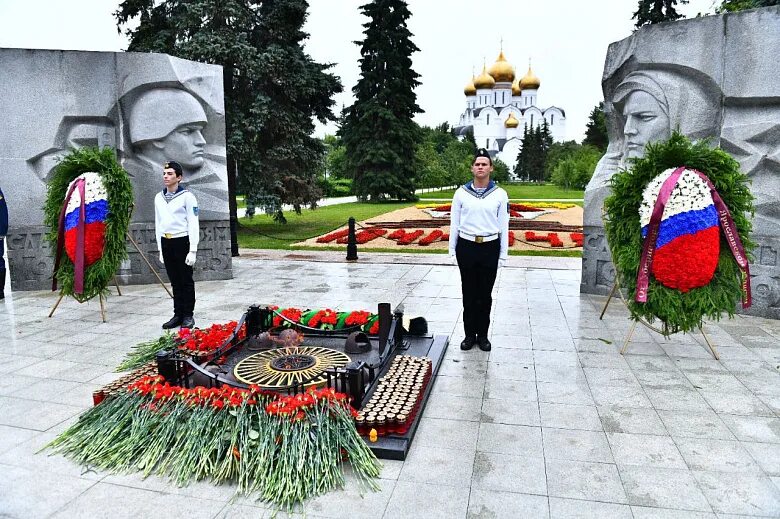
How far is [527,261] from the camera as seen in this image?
11.0 metres

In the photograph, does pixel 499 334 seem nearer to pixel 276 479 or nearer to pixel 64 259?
pixel 276 479

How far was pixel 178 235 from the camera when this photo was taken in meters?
6.26

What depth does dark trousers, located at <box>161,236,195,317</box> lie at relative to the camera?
20.7ft

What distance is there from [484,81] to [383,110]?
157 ft

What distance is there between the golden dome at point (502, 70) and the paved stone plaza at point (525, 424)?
6958 centimetres

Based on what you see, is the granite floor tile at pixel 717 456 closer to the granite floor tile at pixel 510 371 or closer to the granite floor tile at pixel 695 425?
the granite floor tile at pixel 695 425

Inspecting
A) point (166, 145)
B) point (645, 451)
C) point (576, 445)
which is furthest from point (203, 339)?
point (166, 145)

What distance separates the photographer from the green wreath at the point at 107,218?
666 centimetres

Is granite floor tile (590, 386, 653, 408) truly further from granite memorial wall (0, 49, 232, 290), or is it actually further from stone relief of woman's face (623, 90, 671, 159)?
granite memorial wall (0, 49, 232, 290)

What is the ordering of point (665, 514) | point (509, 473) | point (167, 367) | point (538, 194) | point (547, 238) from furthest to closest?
1. point (538, 194)
2. point (547, 238)
3. point (167, 367)
4. point (509, 473)
5. point (665, 514)

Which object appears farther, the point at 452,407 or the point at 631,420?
the point at 452,407

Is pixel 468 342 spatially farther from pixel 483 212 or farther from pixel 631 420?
pixel 631 420

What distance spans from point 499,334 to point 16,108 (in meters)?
7.65

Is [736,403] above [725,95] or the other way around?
the other way around
